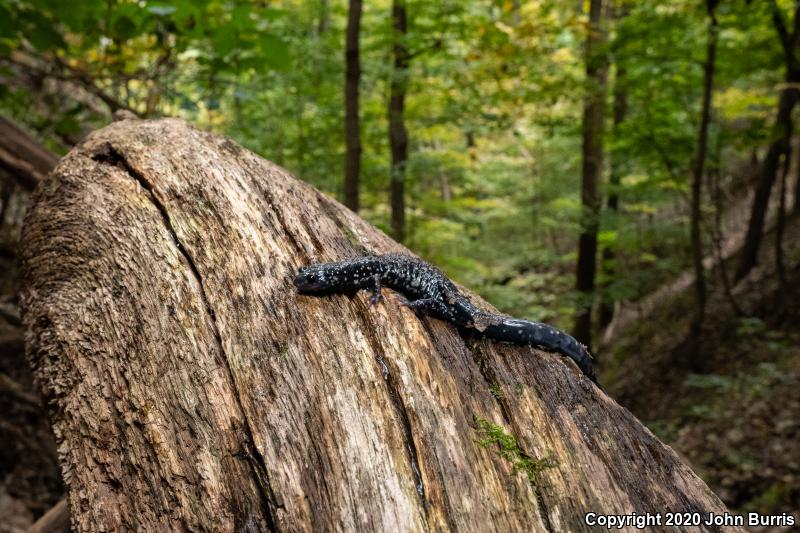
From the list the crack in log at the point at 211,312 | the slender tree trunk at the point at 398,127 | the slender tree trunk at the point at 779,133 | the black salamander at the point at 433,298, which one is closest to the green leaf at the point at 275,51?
the crack in log at the point at 211,312

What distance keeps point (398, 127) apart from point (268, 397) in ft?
26.5

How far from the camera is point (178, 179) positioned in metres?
3.03

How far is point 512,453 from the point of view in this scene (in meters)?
2.05

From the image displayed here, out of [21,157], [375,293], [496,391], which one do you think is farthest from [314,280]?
[21,157]

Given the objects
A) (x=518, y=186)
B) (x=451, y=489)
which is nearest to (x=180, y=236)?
(x=451, y=489)

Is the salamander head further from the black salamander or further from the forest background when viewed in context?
the forest background

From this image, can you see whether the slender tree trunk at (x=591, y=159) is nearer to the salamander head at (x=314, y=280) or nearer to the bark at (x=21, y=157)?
the salamander head at (x=314, y=280)

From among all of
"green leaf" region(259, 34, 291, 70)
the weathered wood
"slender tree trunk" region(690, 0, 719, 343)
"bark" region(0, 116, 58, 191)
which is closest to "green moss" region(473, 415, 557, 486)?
the weathered wood

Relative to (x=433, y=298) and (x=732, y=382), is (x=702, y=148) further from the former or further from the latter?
(x=433, y=298)

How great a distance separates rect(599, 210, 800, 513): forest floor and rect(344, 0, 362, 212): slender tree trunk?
658 centimetres

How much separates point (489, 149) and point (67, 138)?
15.9 m

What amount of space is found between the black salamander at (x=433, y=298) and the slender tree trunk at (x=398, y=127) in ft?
19.0

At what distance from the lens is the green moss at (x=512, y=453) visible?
201cm

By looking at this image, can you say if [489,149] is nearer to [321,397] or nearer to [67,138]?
[67,138]
